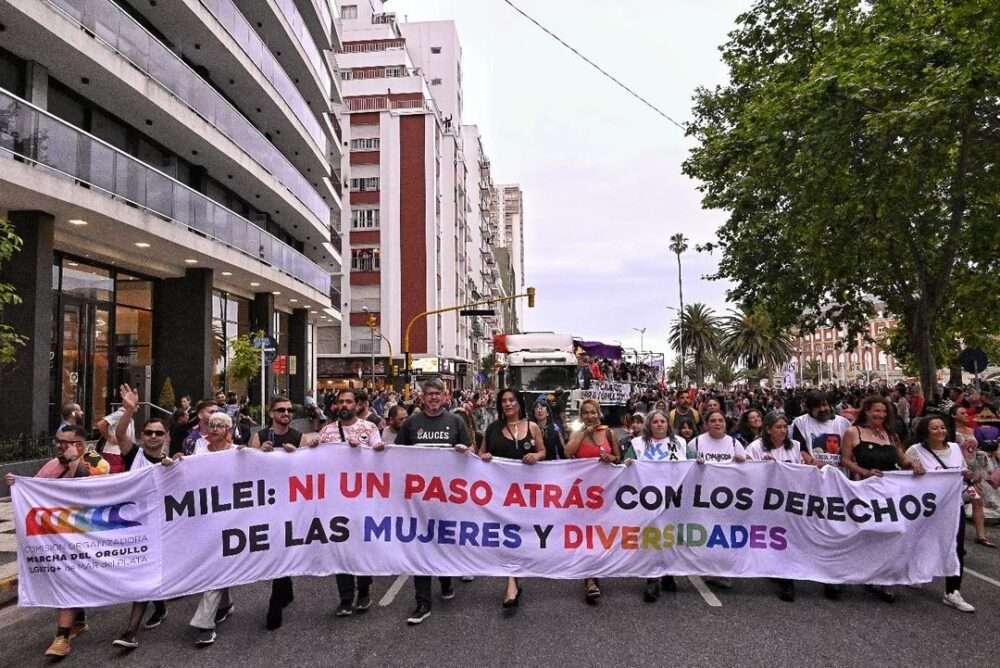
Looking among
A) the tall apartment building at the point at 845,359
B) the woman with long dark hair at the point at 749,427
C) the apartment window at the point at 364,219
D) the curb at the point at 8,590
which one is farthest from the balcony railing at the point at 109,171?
the tall apartment building at the point at 845,359

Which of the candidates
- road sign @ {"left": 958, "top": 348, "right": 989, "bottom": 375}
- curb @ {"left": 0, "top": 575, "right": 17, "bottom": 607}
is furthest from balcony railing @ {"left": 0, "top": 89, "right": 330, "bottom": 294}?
road sign @ {"left": 958, "top": 348, "right": 989, "bottom": 375}

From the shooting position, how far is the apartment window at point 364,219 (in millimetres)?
55875

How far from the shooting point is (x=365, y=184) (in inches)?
2213

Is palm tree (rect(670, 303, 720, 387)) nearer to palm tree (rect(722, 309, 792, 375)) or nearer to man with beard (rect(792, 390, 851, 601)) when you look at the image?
palm tree (rect(722, 309, 792, 375))

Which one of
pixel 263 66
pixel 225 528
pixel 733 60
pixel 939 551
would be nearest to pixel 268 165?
pixel 263 66

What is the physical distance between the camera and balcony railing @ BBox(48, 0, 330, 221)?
1459 centimetres

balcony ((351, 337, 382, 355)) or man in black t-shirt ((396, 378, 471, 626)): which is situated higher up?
balcony ((351, 337, 382, 355))

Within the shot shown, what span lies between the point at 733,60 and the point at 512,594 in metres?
18.7

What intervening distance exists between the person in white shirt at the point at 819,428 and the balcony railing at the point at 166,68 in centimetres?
1532

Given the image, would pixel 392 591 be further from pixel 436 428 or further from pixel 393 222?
pixel 393 222

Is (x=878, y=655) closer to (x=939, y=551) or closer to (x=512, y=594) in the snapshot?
(x=939, y=551)

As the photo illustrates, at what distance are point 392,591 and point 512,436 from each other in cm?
185

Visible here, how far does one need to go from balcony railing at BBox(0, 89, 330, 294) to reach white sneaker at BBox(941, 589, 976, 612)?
1463 centimetres

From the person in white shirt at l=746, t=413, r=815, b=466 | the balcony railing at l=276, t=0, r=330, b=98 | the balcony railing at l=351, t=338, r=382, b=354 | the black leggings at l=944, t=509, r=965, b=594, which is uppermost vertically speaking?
the balcony railing at l=276, t=0, r=330, b=98
